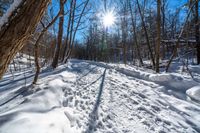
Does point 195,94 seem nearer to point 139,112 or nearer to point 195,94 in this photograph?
point 195,94

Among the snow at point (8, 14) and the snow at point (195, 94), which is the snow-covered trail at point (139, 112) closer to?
the snow at point (195, 94)

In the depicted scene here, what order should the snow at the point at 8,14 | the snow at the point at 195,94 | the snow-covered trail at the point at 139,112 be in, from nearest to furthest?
1. the snow at the point at 8,14
2. the snow-covered trail at the point at 139,112
3. the snow at the point at 195,94

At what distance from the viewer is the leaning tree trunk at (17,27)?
96cm

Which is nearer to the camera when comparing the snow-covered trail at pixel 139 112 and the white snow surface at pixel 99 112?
the white snow surface at pixel 99 112

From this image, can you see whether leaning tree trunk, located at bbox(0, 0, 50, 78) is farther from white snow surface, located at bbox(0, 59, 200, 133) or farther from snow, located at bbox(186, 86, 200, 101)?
snow, located at bbox(186, 86, 200, 101)

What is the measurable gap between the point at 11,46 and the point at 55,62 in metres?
6.27

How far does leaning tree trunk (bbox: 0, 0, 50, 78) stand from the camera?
0.96 metres

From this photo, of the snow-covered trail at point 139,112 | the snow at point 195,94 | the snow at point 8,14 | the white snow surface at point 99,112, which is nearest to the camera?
the snow at point 8,14

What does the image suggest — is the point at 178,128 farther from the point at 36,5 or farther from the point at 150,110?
the point at 36,5

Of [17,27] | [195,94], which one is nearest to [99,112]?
[17,27]

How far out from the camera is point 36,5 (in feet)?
3.42

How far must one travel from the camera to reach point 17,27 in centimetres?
99

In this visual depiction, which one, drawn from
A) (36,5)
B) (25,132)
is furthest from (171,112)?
(36,5)

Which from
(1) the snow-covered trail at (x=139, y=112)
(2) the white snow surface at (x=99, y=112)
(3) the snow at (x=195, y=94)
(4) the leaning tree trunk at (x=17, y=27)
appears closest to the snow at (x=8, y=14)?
(4) the leaning tree trunk at (x=17, y=27)
